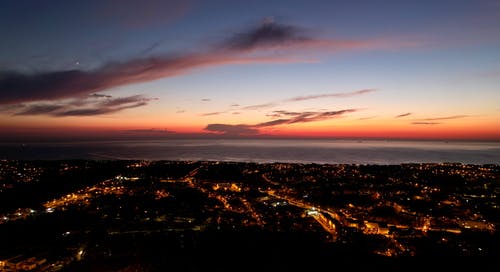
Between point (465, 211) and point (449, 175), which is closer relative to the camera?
point (465, 211)

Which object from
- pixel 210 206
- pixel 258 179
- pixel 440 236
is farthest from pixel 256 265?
pixel 258 179

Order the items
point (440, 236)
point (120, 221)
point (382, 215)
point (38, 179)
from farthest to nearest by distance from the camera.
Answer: point (38, 179), point (382, 215), point (120, 221), point (440, 236)

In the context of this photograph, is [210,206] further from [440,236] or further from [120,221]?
[440,236]

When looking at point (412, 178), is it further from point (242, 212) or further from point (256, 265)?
point (256, 265)

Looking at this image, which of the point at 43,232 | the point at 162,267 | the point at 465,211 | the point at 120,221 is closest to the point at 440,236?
the point at 465,211

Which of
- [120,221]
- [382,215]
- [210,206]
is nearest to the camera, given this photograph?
[120,221]

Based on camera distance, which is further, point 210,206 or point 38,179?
point 38,179
